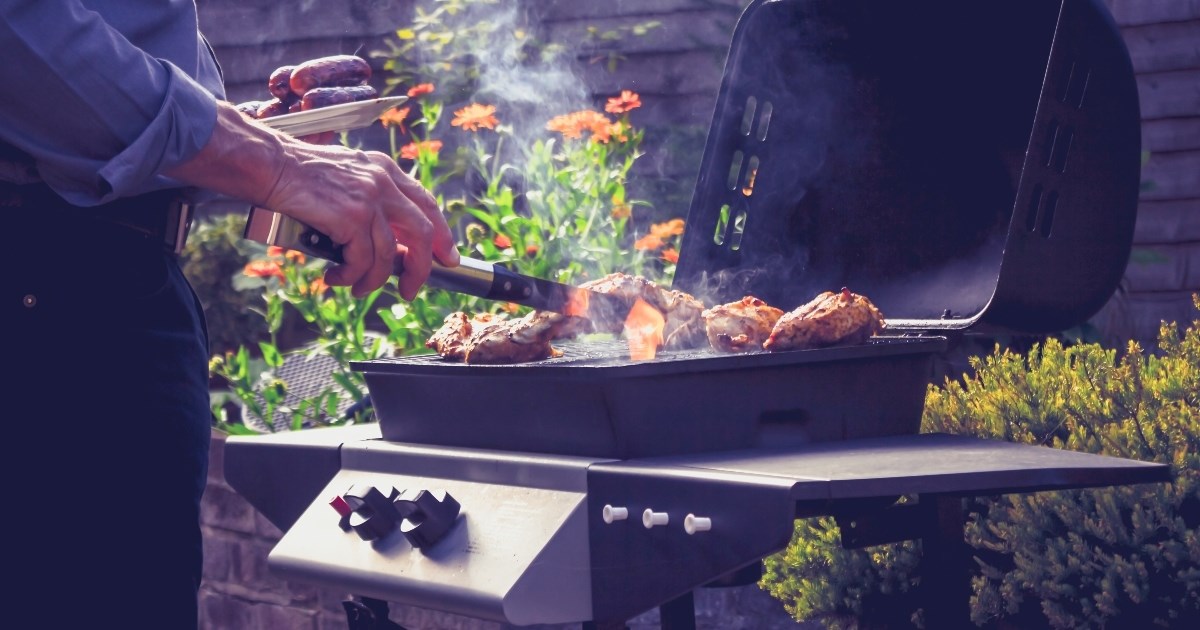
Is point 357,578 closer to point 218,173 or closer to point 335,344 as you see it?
point 218,173

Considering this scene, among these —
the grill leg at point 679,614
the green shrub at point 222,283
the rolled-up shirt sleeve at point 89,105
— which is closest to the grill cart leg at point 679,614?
the grill leg at point 679,614

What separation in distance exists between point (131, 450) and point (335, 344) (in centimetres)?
195

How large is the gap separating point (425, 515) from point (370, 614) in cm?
39

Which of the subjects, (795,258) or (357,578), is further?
(795,258)

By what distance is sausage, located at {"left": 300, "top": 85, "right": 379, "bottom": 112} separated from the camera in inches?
80.6

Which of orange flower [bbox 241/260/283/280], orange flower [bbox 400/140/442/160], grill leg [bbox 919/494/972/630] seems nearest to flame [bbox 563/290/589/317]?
grill leg [bbox 919/494/972/630]

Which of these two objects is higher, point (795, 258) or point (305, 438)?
point (795, 258)

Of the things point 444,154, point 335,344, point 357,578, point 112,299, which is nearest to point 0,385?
point 112,299

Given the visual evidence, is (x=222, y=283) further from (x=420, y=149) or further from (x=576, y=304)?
(x=576, y=304)

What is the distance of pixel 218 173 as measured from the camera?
1627 mm

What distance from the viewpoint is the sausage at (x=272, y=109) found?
85.2 inches

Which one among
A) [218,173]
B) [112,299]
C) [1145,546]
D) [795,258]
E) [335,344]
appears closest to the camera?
[218,173]

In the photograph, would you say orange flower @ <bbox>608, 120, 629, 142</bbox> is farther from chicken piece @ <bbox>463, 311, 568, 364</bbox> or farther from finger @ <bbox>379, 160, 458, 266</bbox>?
finger @ <bbox>379, 160, 458, 266</bbox>

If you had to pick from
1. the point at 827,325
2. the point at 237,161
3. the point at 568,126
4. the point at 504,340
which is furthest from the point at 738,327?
the point at 568,126
